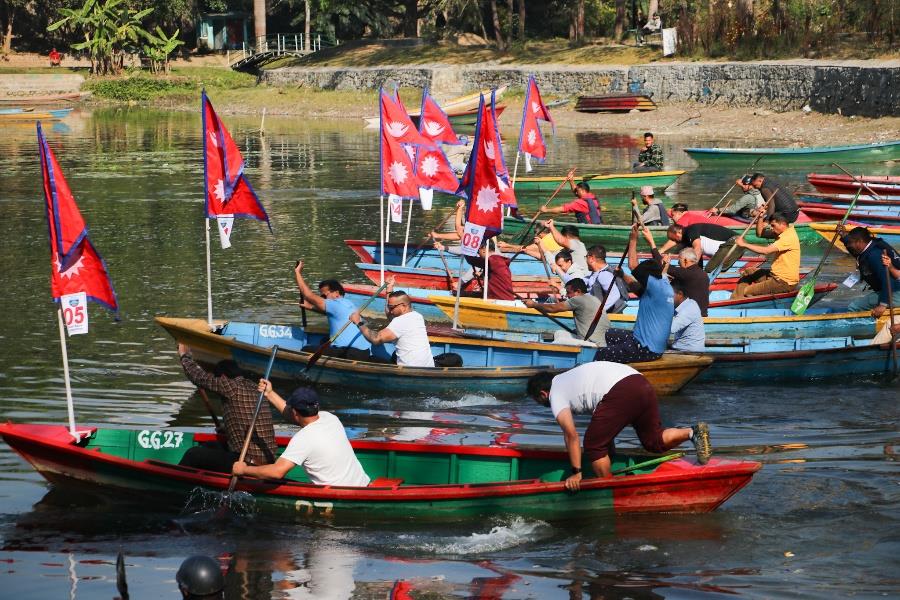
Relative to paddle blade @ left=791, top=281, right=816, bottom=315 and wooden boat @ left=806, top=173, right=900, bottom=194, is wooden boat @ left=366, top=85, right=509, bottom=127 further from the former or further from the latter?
paddle blade @ left=791, top=281, right=816, bottom=315

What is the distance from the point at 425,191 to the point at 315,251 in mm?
6839

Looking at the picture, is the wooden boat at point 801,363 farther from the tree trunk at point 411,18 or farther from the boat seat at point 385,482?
the tree trunk at point 411,18

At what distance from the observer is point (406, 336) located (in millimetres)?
15641

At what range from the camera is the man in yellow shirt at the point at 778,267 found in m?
19.2

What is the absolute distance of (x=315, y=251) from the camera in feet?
89.2

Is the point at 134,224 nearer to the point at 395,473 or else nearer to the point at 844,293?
the point at 844,293

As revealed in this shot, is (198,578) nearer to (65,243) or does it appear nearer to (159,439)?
(159,439)

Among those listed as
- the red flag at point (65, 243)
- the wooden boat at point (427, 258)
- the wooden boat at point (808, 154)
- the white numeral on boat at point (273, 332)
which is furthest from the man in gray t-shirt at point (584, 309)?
the wooden boat at point (808, 154)

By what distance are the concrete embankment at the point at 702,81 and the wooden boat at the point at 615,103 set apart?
0.77 m

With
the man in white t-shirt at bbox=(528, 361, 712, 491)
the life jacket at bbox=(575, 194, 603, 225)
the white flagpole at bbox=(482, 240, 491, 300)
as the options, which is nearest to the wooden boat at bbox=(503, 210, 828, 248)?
the life jacket at bbox=(575, 194, 603, 225)

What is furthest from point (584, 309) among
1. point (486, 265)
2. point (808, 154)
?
point (808, 154)

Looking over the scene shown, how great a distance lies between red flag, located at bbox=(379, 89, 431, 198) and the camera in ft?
63.5

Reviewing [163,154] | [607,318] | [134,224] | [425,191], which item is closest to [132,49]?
[163,154]

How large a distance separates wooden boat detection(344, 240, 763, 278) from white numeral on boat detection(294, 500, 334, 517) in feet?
35.6
